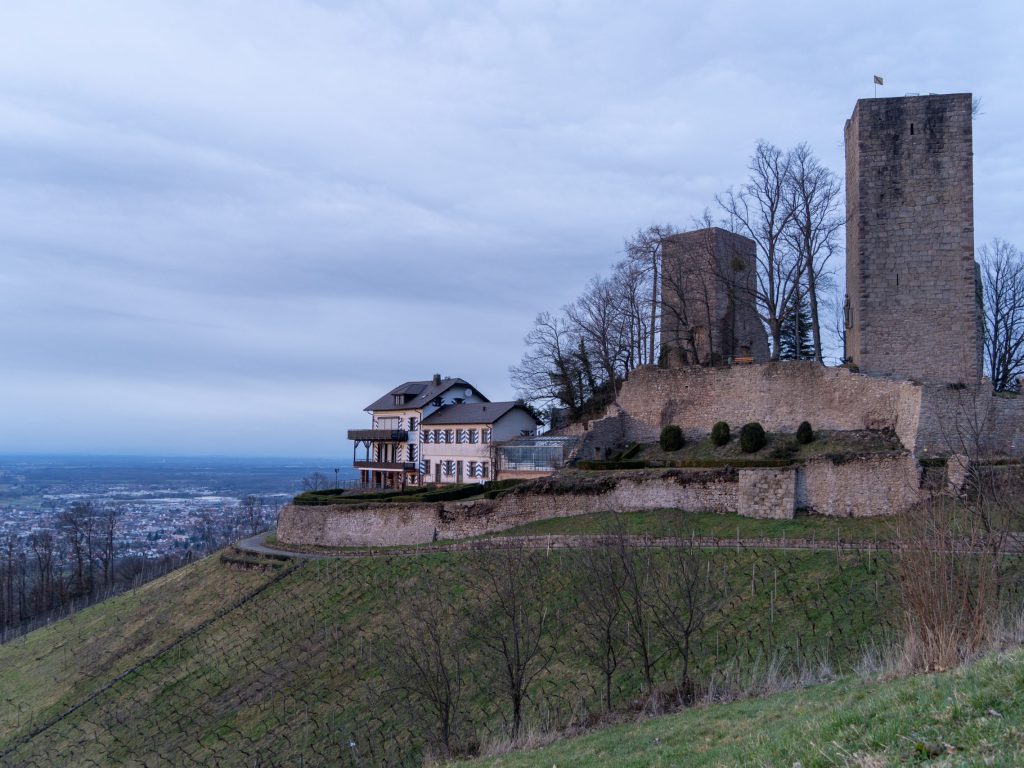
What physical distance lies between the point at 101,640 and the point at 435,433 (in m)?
20.8

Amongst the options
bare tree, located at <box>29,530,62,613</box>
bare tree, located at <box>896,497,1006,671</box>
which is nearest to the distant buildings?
bare tree, located at <box>29,530,62,613</box>

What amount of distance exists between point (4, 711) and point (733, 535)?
2450cm

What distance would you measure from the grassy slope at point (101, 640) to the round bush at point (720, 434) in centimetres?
1869

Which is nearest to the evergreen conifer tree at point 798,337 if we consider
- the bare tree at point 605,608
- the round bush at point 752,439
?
the round bush at point 752,439

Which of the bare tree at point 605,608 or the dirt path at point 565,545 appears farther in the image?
the dirt path at point 565,545

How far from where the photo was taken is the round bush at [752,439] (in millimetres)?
29703

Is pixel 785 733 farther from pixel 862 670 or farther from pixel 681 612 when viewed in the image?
pixel 681 612

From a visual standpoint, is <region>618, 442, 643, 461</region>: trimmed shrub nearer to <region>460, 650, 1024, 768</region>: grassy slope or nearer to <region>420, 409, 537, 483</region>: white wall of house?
<region>420, 409, 537, 483</region>: white wall of house

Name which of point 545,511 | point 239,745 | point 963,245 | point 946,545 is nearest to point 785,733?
point 946,545

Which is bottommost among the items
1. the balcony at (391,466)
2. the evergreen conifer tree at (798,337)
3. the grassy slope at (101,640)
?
the grassy slope at (101,640)

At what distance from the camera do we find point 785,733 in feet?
27.3

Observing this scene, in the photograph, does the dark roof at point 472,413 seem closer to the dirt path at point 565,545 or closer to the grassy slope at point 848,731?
the dirt path at point 565,545

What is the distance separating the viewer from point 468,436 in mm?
44031

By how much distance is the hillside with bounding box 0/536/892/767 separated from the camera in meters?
16.3
